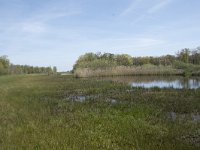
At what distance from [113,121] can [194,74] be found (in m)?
53.4

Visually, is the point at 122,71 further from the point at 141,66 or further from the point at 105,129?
the point at 105,129

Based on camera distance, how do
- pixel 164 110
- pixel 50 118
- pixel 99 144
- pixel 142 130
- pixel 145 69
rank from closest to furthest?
pixel 99 144 → pixel 142 130 → pixel 50 118 → pixel 164 110 → pixel 145 69

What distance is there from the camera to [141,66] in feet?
290

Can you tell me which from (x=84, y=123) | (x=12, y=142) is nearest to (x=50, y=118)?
(x=84, y=123)

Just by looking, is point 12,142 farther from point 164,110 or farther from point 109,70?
point 109,70

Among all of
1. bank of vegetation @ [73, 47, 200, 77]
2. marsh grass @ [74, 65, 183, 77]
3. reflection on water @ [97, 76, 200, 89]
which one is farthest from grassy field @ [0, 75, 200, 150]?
marsh grass @ [74, 65, 183, 77]

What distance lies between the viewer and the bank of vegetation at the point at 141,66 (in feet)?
252

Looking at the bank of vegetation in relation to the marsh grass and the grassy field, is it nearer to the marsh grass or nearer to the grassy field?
the marsh grass

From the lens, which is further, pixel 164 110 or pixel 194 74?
pixel 194 74

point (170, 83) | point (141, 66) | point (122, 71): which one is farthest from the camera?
point (141, 66)

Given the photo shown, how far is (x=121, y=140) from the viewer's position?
36.8ft

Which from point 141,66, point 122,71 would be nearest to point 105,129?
point 122,71

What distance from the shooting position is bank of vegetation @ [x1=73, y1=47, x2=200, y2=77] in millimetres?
76688

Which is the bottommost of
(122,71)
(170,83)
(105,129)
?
(105,129)
